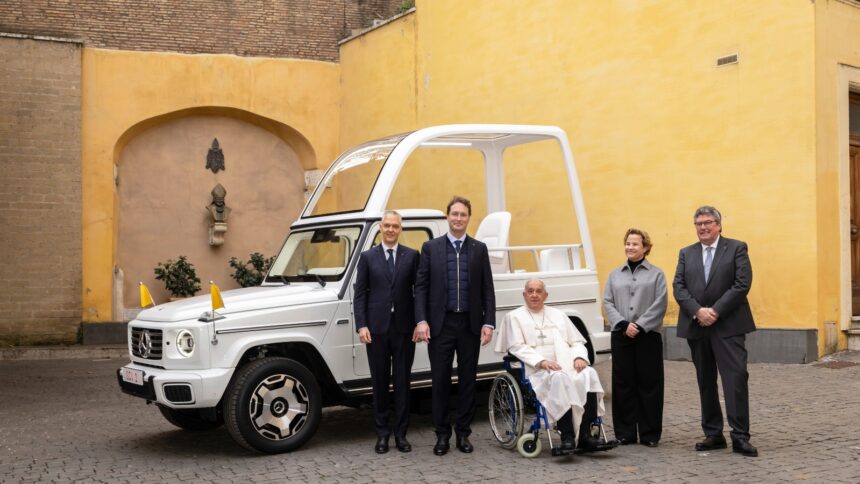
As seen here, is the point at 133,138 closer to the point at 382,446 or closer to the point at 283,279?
the point at 283,279

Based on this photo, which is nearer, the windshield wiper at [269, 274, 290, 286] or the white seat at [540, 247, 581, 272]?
the windshield wiper at [269, 274, 290, 286]

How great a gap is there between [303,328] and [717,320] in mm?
3035

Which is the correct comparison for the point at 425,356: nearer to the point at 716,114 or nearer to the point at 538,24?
the point at 716,114

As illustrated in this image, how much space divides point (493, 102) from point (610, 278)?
27.2ft

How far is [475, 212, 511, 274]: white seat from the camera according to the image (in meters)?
8.22

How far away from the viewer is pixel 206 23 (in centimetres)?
1764

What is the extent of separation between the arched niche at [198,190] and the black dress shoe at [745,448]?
12808 millimetres

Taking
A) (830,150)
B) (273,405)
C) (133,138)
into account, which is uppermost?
(133,138)

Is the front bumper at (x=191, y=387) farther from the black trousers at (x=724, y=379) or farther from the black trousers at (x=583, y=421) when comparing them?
the black trousers at (x=724, y=379)

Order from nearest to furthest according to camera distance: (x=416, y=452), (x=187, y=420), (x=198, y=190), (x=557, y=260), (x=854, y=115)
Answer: (x=416, y=452), (x=187, y=420), (x=557, y=260), (x=854, y=115), (x=198, y=190)

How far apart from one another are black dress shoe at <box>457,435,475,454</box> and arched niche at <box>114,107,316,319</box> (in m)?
11.6

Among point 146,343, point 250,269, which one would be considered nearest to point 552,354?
point 146,343

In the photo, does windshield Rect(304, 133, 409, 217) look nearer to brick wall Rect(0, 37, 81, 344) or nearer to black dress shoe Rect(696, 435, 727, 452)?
black dress shoe Rect(696, 435, 727, 452)

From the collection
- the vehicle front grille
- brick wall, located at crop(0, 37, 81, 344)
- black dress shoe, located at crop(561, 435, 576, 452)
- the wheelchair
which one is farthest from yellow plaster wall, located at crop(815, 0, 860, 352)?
brick wall, located at crop(0, 37, 81, 344)
